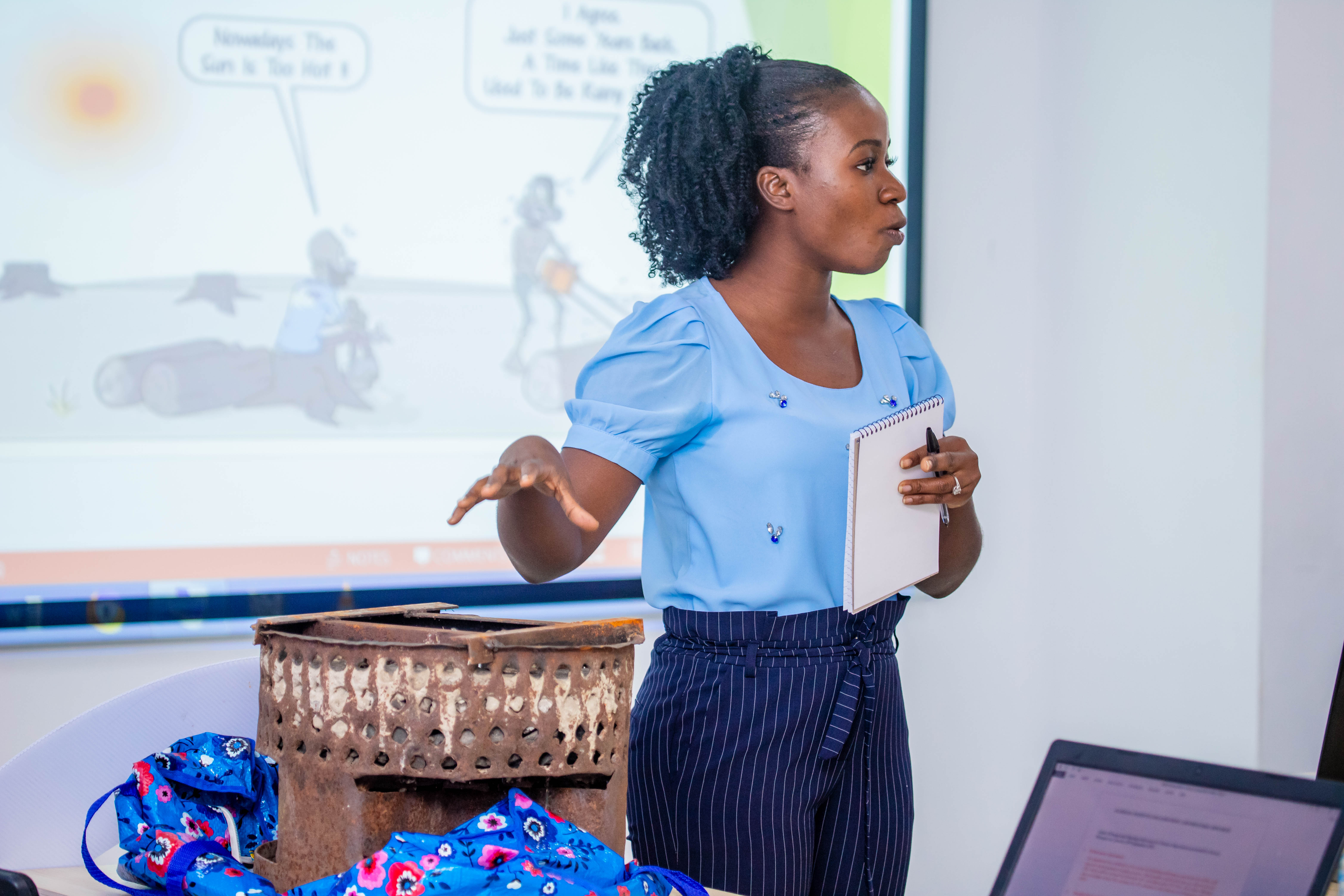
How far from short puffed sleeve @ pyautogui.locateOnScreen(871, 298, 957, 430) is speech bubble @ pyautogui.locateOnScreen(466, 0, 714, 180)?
3.37 ft

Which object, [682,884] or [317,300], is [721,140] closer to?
[682,884]

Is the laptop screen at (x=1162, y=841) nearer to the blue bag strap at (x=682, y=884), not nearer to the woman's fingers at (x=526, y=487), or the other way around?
the blue bag strap at (x=682, y=884)

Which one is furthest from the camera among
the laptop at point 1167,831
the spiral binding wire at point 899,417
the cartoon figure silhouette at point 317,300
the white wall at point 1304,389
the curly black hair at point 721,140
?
the cartoon figure silhouette at point 317,300

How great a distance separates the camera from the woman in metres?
1.12

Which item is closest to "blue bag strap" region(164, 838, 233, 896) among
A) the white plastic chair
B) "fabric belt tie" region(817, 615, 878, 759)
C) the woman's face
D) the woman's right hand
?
the white plastic chair

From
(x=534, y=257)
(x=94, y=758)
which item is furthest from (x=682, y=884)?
(x=534, y=257)

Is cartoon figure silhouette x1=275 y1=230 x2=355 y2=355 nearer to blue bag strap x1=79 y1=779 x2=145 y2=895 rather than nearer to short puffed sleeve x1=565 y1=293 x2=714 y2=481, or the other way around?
short puffed sleeve x1=565 y1=293 x2=714 y2=481

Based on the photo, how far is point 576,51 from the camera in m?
2.27

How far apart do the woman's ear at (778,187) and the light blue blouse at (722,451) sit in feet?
0.49

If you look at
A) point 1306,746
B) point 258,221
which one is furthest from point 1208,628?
point 258,221

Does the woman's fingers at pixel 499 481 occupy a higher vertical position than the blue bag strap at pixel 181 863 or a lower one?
higher

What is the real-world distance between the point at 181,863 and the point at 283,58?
1605 mm

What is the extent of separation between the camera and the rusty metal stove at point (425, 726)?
31.0 inches

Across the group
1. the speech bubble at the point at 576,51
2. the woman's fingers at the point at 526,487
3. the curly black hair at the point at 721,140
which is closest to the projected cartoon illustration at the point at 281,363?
the speech bubble at the point at 576,51
